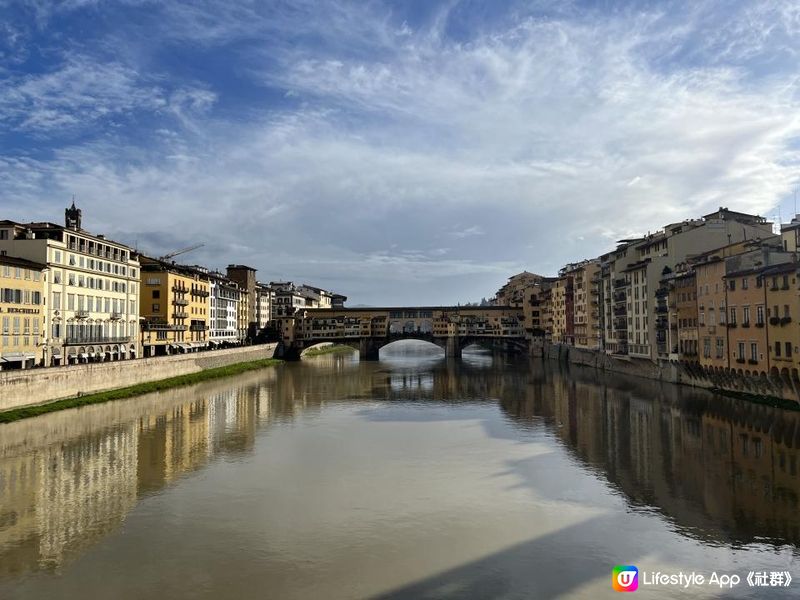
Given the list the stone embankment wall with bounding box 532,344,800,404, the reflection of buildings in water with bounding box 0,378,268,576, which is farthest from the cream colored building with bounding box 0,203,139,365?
the stone embankment wall with bounding box 532,344,800,404

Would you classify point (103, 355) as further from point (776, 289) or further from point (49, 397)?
point (776, 289)

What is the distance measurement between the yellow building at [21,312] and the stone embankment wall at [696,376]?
5695cm

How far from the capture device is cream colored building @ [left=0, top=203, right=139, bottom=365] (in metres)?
50.4

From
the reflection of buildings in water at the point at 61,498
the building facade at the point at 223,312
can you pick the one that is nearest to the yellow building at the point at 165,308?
the building facade at the point at 223,312

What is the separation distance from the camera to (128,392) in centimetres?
5156

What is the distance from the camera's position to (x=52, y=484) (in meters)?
25.7

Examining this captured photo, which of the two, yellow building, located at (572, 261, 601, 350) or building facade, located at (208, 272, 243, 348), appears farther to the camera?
building facade, located at (208, 272, 243, 348)

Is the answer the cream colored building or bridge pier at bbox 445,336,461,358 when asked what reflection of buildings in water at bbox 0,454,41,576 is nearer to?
the cream colored building

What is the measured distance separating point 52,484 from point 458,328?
311 feet

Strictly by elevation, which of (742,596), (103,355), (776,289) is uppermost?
(776,289)

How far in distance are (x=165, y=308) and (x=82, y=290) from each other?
20.5m

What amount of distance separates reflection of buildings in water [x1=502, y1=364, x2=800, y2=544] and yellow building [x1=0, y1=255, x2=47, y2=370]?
39.1m

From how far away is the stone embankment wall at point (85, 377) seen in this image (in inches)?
1559

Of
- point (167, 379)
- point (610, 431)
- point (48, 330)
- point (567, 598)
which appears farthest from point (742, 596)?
point (167, 379)
